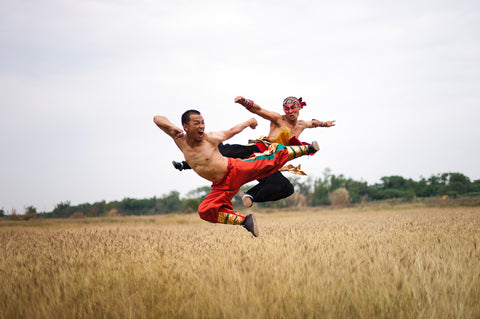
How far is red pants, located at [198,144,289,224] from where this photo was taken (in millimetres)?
5641

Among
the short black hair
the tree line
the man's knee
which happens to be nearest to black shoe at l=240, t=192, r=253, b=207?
the man's knee

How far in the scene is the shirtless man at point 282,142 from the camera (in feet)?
21.5

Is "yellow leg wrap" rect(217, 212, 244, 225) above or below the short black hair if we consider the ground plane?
below

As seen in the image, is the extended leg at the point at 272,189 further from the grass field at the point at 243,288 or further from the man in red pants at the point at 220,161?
the grass field at the point at 243,288

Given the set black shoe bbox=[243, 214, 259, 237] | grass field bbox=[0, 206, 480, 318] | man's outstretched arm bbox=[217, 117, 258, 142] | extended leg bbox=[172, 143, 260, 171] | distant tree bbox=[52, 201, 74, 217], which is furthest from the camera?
distant tree bbox=[52, 201, 74, 217]

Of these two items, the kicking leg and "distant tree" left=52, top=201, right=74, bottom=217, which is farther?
"distant tree" left=52, top=201, right=74, bottom=217

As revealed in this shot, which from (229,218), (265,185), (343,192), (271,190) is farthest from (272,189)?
(343,192)

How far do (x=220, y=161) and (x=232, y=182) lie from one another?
44cm

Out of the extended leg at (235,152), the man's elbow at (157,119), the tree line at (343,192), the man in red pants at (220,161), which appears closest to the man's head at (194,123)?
the man in red pants at (220,161)

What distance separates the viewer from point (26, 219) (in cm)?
2081

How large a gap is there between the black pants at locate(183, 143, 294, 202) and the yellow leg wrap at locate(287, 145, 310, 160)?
2.30ft

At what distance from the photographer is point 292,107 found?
22.0ft

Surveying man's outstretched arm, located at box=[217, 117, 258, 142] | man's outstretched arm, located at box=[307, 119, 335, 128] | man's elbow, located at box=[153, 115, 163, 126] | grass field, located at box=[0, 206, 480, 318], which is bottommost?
grass field, located at box=[0, 206, 480, 318]

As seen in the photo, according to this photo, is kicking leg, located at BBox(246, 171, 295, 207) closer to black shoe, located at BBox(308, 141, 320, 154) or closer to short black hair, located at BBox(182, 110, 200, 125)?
black shoe, located at BBox(308, 141, 320, 154)
